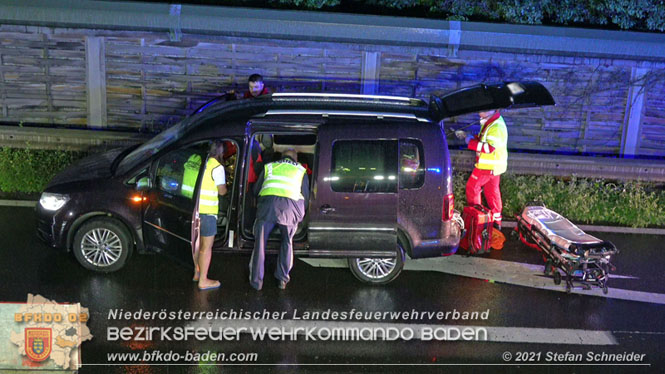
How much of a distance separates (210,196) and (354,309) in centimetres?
188

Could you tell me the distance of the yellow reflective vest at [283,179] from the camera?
790cm

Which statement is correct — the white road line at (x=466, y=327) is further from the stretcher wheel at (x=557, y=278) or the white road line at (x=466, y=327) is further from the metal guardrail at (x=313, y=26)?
the metal guardrail at (x=313, y=26)

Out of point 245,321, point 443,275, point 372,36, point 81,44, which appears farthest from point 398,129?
point 81,44

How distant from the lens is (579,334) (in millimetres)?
7746

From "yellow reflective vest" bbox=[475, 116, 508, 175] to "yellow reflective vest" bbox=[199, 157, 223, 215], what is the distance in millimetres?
3427

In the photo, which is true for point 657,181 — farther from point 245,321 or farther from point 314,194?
point 245,321

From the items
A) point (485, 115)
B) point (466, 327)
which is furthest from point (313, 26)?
point (466, 327)

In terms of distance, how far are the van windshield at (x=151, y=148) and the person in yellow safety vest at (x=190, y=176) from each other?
45 centimetres

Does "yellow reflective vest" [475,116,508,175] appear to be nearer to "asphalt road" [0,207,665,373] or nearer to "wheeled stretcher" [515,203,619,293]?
"wheeled stretcher" [515,203,619,293]

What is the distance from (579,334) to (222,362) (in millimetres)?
3528

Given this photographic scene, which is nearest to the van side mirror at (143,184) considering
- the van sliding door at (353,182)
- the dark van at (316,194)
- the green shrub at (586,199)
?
the dark van at (316,194)

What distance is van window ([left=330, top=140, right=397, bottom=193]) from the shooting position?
805 cm

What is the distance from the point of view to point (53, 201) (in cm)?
841

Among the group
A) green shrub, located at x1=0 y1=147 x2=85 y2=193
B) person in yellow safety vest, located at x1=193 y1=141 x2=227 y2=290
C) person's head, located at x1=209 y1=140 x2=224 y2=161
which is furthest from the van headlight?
green shrub, located at x1=0 y1=147 x2=85 y2=193
